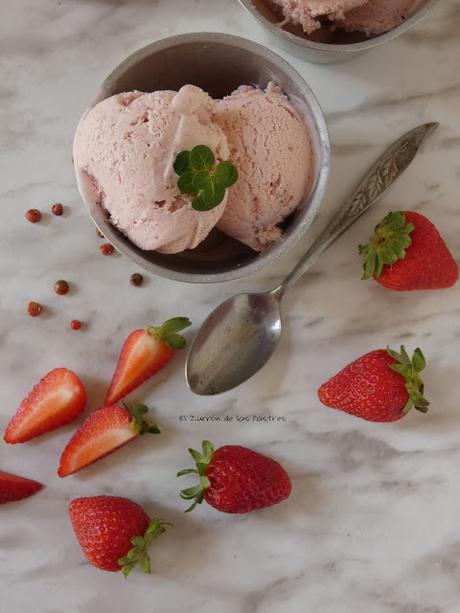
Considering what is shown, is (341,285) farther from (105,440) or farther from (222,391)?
(105,440)

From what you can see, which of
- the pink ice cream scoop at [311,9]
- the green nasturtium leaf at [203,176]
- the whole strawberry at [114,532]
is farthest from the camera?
the whole strawberry at [114,532]

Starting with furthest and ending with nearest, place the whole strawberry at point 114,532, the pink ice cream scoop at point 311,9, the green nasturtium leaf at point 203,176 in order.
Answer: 1. the whole strawberry at point 114,532
2. the pink ice cream scoop at point 311,9
3. the green nasturtium leaf at point 203,176

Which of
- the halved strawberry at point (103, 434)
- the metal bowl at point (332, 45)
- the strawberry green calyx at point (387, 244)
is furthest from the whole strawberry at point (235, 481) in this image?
the metal bowl at point (332, 45)

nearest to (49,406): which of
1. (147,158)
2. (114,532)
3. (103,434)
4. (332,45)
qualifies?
(103,434)

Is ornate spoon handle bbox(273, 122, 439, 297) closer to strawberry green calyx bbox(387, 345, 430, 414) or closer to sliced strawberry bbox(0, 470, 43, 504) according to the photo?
strawberry green calyx bbox(387, 345, 430, 414)

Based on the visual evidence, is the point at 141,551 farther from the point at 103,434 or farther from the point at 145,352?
the point at 145,352

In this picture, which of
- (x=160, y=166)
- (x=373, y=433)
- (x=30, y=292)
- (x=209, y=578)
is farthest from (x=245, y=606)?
(x=160, y=166)

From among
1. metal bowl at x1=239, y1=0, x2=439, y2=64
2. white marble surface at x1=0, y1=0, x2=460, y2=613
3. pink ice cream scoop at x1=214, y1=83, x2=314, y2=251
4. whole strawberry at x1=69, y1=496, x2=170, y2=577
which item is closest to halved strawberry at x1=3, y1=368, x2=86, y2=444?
white marble surface at x1=0, y1=0, x2=460, y2=613

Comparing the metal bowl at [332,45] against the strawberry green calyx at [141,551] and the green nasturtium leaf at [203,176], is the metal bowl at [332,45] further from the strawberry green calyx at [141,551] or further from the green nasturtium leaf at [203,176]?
the strawberry green calyx at [141,551]
